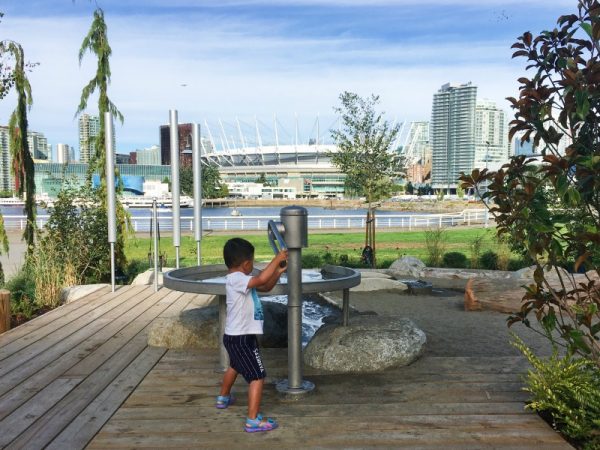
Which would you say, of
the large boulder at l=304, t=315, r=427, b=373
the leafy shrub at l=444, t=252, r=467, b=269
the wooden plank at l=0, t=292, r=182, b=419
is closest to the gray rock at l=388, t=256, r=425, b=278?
the leafy shrub at l=444, t=252, r=467, b=269

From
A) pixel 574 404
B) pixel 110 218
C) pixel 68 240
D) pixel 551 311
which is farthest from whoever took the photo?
pixel 68 240

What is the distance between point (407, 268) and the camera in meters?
11.6

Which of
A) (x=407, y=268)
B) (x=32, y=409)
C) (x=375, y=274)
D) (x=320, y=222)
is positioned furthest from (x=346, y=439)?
(x=320, y=222)

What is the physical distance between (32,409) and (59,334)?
2.30 meters

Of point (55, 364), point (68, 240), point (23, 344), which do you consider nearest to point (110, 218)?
point (68, 240)

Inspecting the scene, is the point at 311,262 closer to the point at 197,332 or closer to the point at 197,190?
the point at 197,190

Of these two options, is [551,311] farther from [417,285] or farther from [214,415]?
[417,285]

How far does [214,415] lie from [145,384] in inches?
33.8

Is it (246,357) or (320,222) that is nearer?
(246,357)

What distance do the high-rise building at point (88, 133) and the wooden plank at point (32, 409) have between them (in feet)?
24.1

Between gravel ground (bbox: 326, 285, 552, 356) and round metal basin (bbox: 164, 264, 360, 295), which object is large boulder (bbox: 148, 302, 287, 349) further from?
gravel ground (bbox: 326, 285, 552, 356)

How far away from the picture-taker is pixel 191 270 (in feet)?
18.3

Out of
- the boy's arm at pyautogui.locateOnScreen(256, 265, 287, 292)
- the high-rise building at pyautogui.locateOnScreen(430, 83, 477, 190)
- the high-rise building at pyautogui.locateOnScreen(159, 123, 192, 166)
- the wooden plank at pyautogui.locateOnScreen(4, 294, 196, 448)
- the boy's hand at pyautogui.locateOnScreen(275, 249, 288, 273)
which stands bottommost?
the wooden plank at pyautogui.locateOnScreen(4, 294, 196, 448)

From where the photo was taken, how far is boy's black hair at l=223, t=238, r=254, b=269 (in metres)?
3.55
